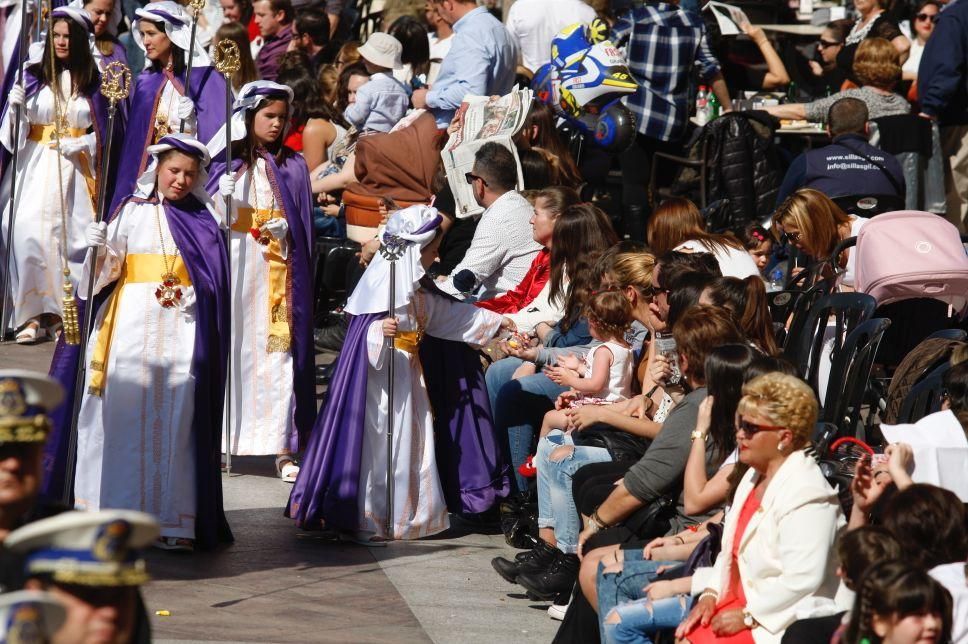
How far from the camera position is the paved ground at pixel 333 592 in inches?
232

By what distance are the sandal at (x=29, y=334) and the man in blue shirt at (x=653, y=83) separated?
13.6ft

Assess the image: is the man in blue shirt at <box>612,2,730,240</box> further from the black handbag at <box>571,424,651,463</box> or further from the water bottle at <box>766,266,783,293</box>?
the black handbag at <box>571,424,651,463</box>

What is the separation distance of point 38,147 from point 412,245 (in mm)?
4340

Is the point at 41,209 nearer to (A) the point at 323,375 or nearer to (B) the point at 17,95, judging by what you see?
(B) the point at 17,95

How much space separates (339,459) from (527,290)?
1.77m

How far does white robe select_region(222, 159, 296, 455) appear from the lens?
27.1 feet

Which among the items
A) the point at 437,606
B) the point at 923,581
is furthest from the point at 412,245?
the point at 923,581

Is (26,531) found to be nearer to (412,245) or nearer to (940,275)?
(412,245)

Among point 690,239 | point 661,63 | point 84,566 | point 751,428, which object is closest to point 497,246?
point 690,239

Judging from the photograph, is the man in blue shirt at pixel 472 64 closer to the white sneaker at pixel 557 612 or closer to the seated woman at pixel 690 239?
the seated woman at pixel 690 239

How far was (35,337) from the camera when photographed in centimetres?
1060

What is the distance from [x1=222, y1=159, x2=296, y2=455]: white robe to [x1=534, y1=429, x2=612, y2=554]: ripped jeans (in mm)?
2188

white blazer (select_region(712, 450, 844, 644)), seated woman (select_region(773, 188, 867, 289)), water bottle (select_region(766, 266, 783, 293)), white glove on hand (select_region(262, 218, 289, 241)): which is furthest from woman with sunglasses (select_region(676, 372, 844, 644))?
white glove on hand (select_region(262, 218, 289, 241))

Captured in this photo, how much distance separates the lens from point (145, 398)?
Answer: 6.83m
